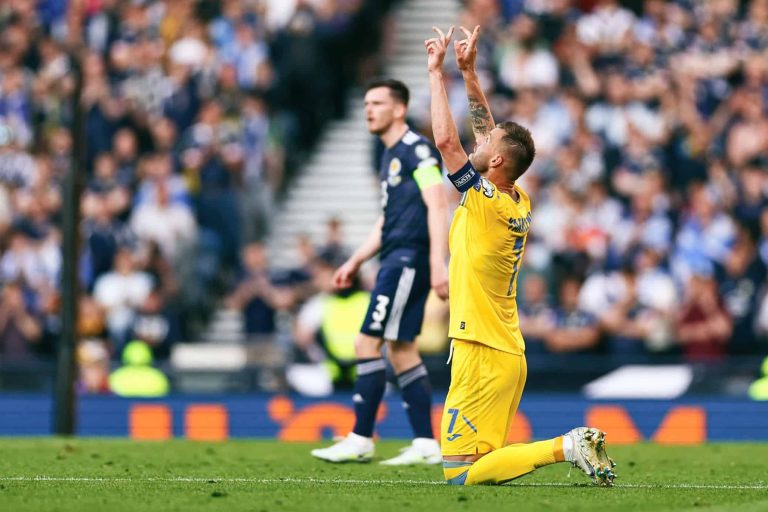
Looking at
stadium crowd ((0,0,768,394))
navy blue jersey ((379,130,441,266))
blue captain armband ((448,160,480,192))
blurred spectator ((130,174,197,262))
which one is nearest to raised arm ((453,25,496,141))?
blue captain armband ((448,160,480,192))

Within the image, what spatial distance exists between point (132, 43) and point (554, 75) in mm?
6628

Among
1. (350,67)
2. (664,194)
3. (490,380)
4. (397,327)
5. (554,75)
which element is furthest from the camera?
(350,67)

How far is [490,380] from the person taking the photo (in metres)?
9.12

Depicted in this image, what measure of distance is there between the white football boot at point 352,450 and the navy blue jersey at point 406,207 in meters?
1.29

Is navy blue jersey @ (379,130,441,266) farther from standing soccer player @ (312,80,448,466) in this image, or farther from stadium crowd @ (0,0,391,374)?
stadium crowd @ (0,0,391,374)

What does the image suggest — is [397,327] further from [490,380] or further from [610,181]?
[610,181]

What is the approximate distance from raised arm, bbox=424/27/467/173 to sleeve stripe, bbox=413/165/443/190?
7.81 feet

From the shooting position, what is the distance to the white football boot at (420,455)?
448 inches

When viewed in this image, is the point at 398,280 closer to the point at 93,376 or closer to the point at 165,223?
the point at 93,376

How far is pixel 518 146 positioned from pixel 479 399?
57.9 inches

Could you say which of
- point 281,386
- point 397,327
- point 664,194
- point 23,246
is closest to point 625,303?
point 664,194

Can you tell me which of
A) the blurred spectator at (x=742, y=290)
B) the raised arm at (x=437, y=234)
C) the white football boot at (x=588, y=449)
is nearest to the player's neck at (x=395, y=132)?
the raised arm at (x=437, y=234)

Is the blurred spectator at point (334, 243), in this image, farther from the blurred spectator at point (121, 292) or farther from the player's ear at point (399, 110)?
the player's ear at point (399, 110)

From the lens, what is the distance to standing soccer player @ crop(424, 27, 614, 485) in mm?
9016
